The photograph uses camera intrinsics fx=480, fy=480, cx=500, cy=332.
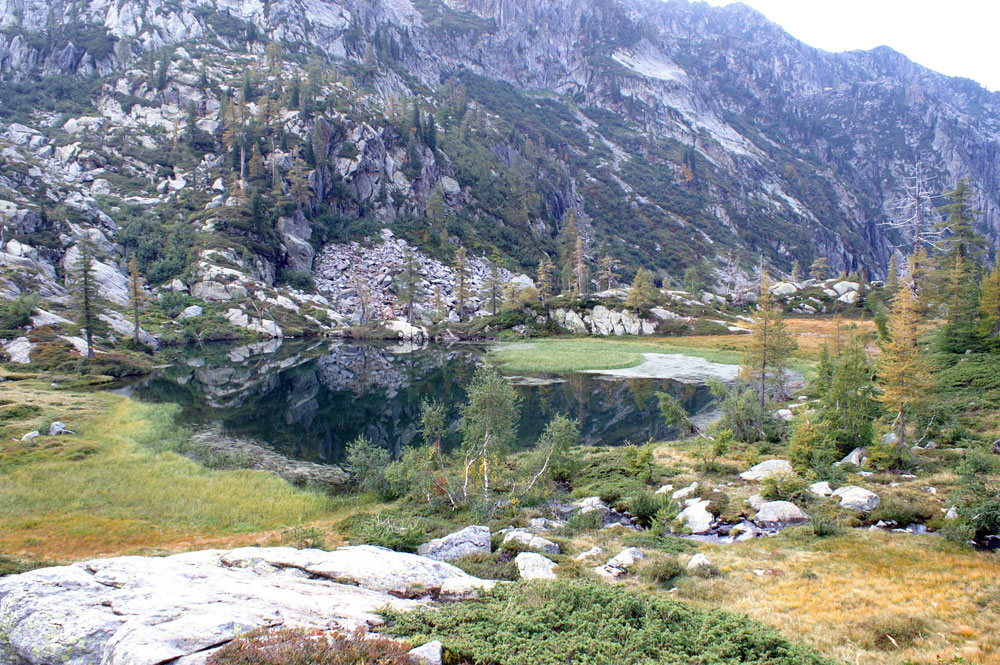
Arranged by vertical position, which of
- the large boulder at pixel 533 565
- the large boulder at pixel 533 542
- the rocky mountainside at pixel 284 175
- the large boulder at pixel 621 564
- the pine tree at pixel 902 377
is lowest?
the large boulder at pixel 533 542

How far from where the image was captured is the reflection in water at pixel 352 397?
33.7 metres

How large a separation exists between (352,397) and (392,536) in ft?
101

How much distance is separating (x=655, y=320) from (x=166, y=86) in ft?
440

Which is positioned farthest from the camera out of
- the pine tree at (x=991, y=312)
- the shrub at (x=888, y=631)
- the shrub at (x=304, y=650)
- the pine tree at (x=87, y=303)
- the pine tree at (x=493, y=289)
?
the pine tree at (x=493, y=289)

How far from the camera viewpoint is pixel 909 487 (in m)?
17.5

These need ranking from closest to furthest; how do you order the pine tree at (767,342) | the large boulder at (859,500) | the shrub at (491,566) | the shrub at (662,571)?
the shrub at (662,571)
the shrub at (491,566)
the large boulder at (859,500)
the pine tree at (767,342)

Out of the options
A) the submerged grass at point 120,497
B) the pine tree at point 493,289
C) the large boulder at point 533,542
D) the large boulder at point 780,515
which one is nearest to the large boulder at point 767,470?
the large boulder at point 780,515

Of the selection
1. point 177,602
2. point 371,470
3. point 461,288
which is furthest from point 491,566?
point 461,288

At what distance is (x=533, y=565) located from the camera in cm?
1296

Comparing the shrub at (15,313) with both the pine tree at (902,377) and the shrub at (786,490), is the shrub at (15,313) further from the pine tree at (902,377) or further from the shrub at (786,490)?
the pine tree at (902,377)

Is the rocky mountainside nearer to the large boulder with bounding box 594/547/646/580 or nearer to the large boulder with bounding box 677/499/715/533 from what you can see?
the large boulder with bounding box 677/499/715/533

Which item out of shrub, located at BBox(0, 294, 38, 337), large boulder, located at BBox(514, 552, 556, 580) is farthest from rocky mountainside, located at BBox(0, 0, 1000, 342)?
large boulder, located at BBox(514, 552, 556, 580)

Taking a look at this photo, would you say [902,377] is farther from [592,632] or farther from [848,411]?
[592,632]

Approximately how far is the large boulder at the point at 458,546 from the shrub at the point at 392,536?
372 millimetres
